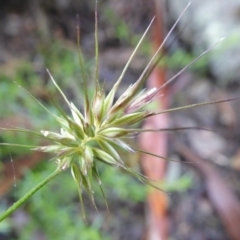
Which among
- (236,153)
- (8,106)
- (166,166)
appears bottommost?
(236,153)

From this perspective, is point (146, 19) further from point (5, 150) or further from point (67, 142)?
point (67, 142)

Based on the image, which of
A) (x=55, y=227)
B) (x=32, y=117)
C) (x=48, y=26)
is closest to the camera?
(x=55, y=227)

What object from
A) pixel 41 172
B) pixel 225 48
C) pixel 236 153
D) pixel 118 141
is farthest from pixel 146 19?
pixel 118 141

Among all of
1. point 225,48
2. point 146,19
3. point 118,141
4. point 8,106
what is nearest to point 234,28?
point 225,48

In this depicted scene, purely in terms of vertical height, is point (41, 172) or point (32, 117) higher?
point (32, 117)

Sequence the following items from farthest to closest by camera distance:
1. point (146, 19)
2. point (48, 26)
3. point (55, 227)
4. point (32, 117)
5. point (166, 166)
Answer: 1. point (146, 19)
2. point (48, 26)
3. point (166, 166)
4. point (32, 117)
5. point (55, 227)

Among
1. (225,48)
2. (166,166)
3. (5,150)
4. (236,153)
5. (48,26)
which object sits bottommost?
(236,153)

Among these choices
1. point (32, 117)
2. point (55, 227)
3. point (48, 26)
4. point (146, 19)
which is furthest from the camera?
point (146, 19)

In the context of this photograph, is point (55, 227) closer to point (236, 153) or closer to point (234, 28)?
point (236, 153)

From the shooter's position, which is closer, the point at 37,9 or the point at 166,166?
the point at 166,166
